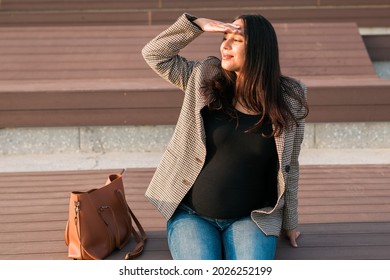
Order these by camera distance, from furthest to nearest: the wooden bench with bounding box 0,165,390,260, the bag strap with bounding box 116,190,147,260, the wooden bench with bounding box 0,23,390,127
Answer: the wooden bench with bounding box 0,23,390,127
the wooden bench with bounding box 0,165,390,260
the bag strap with bounding box 116,190,147,260

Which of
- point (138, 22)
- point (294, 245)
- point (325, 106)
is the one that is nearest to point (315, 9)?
point (138, 22)

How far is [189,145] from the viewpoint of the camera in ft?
8.39

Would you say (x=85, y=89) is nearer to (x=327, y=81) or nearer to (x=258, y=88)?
(x=327, y=81)

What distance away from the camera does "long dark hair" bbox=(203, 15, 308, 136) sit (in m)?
2.43

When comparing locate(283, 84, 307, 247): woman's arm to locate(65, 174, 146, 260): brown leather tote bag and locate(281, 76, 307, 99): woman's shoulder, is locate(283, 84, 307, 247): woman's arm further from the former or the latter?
locate(65, 174, 146, 260): brown leather tote bag

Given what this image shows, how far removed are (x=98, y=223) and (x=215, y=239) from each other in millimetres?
498

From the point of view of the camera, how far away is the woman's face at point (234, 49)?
2438 mm

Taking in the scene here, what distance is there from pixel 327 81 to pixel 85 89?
211cm

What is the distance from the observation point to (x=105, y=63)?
5891 millimetres

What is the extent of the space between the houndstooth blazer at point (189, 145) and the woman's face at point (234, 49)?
15 cm

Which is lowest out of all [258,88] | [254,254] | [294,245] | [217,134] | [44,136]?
[44,136]

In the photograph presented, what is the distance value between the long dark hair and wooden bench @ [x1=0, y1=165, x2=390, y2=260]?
69 centimetres

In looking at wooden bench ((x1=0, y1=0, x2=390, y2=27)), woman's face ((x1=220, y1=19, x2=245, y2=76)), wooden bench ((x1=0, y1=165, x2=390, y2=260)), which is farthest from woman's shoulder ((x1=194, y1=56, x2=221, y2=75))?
wooden bench ((x1=0, y1=0, x2=390, y2=27))

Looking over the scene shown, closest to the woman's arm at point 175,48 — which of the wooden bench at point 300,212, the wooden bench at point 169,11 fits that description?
the wooden bench at point 300,212
